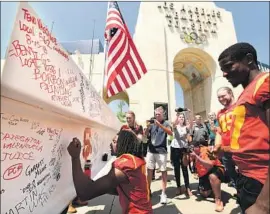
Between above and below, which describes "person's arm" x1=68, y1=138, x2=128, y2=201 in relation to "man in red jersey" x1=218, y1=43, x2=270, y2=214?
below

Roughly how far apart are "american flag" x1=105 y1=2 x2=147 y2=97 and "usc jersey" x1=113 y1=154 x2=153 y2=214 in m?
2.37

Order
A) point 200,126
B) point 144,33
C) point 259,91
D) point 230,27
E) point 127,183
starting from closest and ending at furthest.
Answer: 1. point 259,91
2. point 127,183
3. point 200,126
4. point 144,33
5. point 230,27

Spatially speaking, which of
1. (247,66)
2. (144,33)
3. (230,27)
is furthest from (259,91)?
(230,27)

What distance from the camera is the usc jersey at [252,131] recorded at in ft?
3.19

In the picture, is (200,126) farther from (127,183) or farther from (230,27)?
(230,27)

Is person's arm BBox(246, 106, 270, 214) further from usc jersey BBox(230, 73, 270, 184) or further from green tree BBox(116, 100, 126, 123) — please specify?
green tree BBox(116, 100, 126, 123)

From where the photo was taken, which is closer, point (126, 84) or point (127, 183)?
point (127, 183)

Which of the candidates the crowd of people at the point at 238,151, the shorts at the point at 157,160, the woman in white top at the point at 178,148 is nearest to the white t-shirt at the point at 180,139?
the woman in white top at the point at 178,148

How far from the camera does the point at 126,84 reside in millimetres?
4070

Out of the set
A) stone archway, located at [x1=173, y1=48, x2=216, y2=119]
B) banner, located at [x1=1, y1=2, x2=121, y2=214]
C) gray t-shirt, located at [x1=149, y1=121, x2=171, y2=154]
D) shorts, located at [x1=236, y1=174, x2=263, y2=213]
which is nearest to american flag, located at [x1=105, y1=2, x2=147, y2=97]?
gray t-shirt, located at [x1=149, y1=121, x2=171, y2=154]

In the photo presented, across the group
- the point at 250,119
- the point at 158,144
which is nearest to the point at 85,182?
the point at 250,119

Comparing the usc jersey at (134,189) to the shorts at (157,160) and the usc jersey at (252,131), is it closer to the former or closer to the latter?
the usc jersey at (252,131)

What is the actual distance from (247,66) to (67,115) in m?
1.07

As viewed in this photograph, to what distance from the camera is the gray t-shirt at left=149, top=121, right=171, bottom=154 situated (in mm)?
3977
